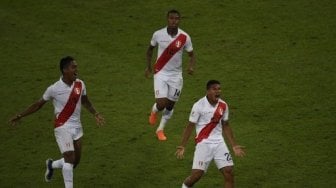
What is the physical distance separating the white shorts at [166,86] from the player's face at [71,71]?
308cm

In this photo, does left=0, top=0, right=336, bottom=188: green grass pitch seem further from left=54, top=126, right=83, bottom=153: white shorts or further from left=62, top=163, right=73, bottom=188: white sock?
left=54, top=126, right=83, bottom=153: white shorts

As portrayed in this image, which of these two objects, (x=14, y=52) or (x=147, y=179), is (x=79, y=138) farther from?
(x=14, y=52)

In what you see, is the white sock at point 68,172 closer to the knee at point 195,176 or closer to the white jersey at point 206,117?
→ the knee at point 195,176

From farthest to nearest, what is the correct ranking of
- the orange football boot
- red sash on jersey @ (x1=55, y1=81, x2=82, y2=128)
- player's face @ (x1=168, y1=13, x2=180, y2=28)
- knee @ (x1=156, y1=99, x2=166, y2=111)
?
1. the orange football boot
2. knee @ (x1=156, y1=99, x2=166, y2=111)
3. player's face @ (x1=168, y1=13, x2=180, y2=28)
4. red sash on jersey @ (x1=55, y1=81, x2=82, y2=128)

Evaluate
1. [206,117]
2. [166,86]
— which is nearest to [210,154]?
[206,117]

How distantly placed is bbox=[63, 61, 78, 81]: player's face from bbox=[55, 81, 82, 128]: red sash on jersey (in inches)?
8.0

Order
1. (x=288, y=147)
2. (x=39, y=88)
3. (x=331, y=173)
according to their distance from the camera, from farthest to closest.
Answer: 1. (x=39, y=88)
2. (x=288, y=147)
3. (x=331, y=173)

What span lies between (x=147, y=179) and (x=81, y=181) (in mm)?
1358

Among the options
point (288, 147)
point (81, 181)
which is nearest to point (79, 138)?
point (81, 181)

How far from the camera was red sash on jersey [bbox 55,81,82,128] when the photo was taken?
13.7 meters

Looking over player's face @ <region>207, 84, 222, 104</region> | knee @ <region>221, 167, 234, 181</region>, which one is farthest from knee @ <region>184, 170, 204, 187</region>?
player's face @ <region>207, 84, 222, 104</region>

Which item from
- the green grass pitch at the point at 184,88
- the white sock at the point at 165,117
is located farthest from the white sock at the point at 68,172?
the white sock at the point at 165,117

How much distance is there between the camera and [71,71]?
44.3 feet

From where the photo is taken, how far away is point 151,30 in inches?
914
